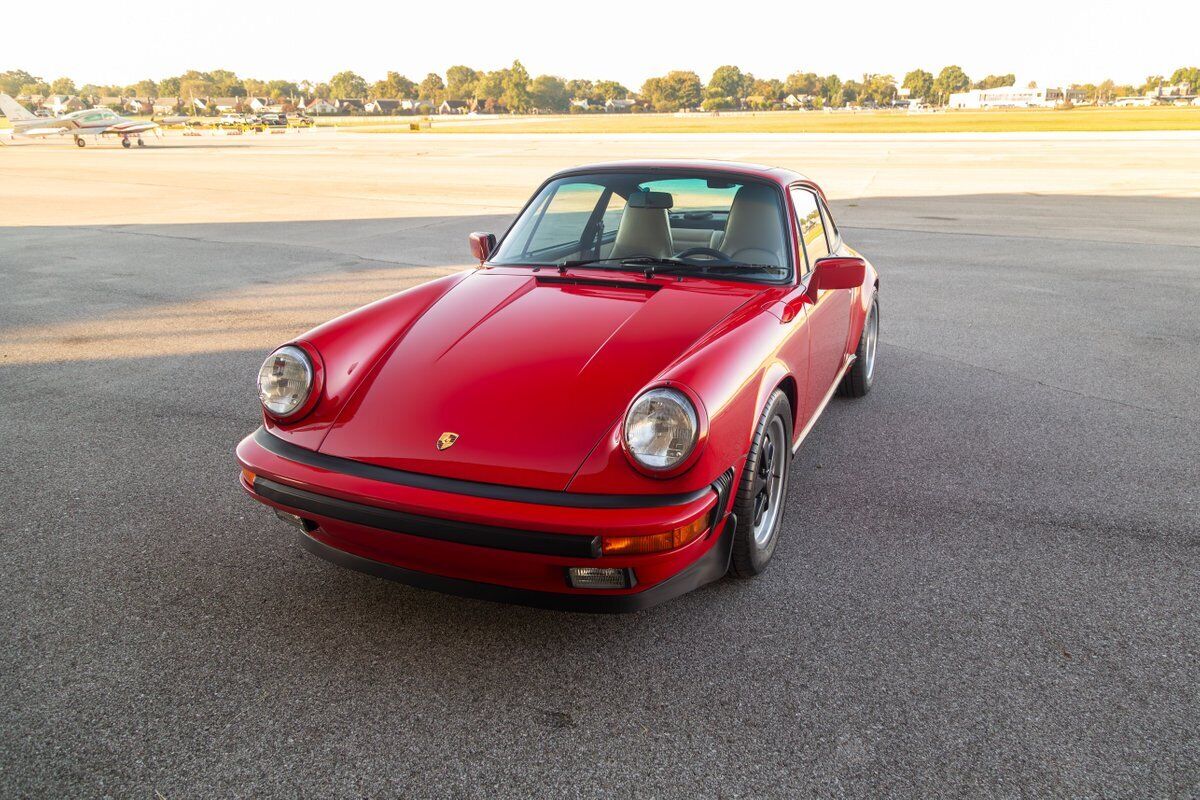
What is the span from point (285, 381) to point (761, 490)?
1751 mm

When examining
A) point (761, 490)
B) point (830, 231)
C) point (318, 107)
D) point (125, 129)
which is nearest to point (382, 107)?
point (318, 107)

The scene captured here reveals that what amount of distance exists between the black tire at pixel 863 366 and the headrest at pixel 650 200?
1624 millimetres

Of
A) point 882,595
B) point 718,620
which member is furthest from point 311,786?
point 882,595

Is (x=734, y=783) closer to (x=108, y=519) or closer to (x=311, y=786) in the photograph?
(x=311, y=786)

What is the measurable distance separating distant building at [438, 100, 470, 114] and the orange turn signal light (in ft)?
487

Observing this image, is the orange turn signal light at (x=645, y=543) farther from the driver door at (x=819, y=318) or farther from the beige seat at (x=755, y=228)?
the beige seat at (x=755, y=228)

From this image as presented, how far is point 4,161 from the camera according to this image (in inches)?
1198

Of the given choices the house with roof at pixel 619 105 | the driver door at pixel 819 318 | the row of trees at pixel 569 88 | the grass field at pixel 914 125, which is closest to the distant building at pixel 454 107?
the row of trees at pixel 569 88

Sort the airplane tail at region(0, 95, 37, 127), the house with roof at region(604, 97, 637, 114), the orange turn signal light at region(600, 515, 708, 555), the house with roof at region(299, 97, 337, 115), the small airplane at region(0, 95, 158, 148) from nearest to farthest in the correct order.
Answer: the orange turn signal light at region(600, 515, 708, 555)
the small airplane at region(0, 95, 158, 148)
the airplane tail at region(0, 95, 37, 127)
the house with roof at region(299, 97, 337, 115)
the house with roof at region(604, 97, 637, 114)

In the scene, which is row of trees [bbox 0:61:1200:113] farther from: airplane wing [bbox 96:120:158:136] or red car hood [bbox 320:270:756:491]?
red car hood [bbox 320:270:756:491]

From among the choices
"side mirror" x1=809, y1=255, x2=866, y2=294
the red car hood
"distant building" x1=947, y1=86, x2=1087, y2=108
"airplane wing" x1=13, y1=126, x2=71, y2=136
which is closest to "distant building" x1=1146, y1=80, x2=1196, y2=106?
"distant building" x1=947, y1=86, x2=1087, y2=108

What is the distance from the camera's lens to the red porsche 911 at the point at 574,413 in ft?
7.63

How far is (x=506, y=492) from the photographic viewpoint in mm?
2340

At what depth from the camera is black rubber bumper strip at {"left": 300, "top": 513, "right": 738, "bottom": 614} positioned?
2.38m
